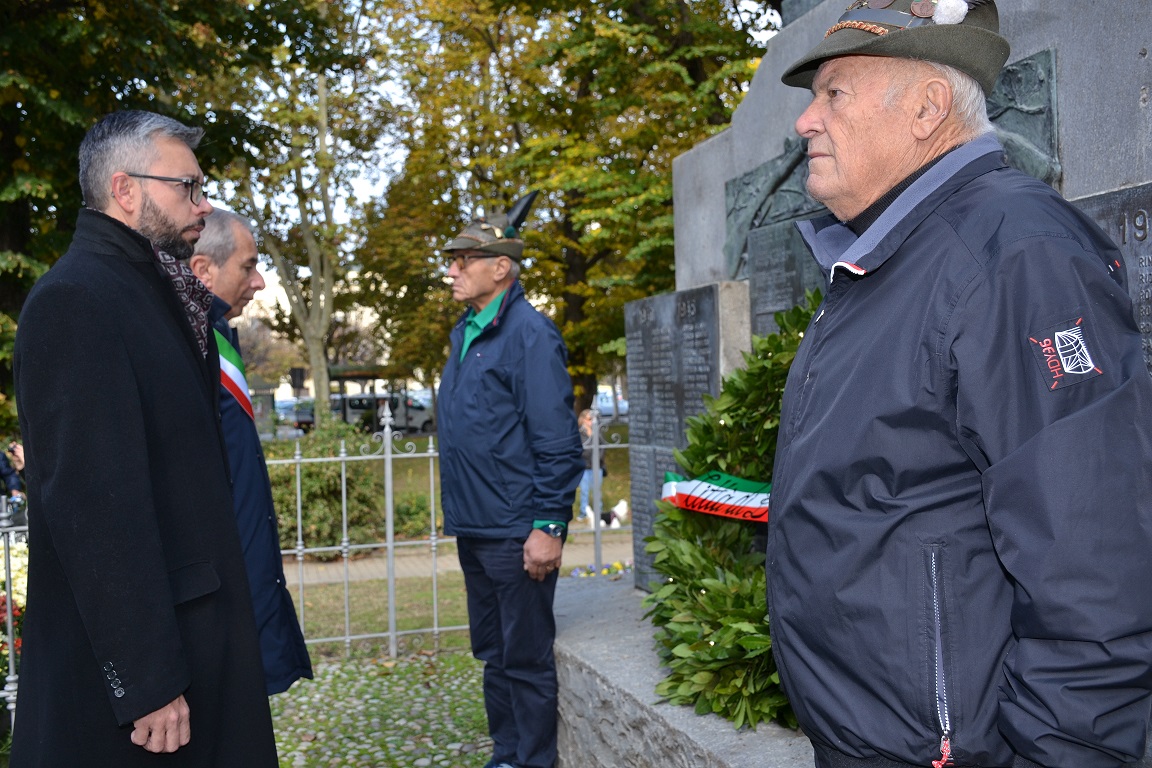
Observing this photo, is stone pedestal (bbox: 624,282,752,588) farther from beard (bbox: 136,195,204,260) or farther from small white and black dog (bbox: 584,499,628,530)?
small white and black dog (bbox: 584,499,628,530)

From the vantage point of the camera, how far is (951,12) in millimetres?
1812

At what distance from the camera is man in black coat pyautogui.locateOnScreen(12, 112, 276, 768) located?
2.11m

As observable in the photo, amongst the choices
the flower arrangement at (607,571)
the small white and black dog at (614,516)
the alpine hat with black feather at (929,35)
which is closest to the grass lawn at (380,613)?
the flower arrangement at (607,571)

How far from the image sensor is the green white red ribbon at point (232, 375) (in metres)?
3.48

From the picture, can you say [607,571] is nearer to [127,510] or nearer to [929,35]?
[127,510]

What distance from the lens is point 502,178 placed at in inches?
808

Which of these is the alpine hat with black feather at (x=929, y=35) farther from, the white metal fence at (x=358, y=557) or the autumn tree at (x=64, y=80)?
the autumn tree at (x=64, y=80)

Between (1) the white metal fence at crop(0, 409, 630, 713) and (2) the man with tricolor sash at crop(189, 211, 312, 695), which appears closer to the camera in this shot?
(2) the man with tricolor sash at crop(189, 211, 312, 695)

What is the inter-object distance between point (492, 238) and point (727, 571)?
74.3 inches

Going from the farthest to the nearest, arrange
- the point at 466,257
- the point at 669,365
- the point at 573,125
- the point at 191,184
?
1. the point at 573,125
2. the point at 669,365
3. the point at 466,257
4. the point at 191,184

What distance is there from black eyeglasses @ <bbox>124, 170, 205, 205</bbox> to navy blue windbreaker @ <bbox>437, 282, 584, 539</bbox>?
68.1 inches

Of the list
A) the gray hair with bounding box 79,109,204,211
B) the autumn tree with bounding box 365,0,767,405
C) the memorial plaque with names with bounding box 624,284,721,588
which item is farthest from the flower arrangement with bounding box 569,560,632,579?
the autumn tree with bounding box 365,0,767,405

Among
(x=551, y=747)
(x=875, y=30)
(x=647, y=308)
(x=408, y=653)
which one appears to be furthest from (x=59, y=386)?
(x=408, y=653)

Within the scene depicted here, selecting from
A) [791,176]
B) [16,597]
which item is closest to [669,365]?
[791,176]
